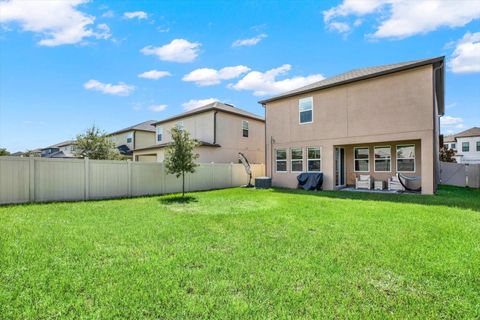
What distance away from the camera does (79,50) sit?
1373cm

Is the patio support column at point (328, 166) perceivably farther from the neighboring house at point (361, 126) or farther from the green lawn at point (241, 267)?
the green lawn at point (241, 267)

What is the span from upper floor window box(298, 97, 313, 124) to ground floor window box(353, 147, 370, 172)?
3465 millimetres

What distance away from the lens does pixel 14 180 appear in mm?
9523

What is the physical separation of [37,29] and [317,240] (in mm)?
12659

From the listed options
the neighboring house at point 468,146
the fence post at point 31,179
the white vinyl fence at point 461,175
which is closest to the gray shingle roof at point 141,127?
the fence post at point 31,179

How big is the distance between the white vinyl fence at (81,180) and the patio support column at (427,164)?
11543mm

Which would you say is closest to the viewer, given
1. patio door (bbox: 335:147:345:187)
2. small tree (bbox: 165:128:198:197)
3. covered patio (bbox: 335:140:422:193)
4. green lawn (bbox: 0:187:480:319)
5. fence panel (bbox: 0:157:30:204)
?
green lawn (bbox: 0:187:480:319)

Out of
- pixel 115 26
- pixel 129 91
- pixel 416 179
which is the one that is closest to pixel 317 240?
pixel 416 179

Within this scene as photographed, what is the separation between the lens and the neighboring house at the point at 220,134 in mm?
20297

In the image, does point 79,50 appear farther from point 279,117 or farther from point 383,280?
point 383,280

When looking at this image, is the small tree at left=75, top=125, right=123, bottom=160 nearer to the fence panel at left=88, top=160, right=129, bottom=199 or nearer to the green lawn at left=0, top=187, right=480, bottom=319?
the fence panel at left=88, top=160, right=129, bottom=199

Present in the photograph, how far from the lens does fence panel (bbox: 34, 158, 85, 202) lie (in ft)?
33.3

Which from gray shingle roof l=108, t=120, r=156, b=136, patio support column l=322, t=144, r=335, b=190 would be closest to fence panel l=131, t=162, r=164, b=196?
patio support column l=322, t=144, r=335, b=190

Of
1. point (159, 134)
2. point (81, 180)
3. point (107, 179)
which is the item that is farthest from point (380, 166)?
point (159, 134)
